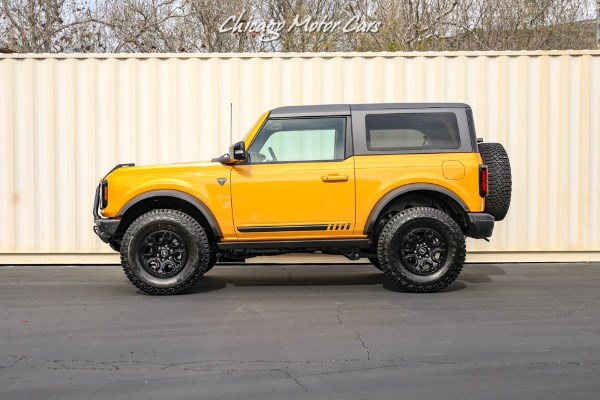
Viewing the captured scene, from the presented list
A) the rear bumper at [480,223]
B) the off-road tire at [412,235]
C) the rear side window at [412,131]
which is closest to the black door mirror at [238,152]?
the rear side window at [412,131]

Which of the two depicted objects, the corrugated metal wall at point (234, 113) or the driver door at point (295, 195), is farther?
the corrugated metal wall at point (234, 113)

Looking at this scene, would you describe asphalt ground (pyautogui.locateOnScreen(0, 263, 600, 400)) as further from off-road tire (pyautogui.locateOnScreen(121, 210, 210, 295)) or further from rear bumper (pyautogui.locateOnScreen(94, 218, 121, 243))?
rear bumper (pyautogui.locateOnScreen(94, 218, 121, 243))

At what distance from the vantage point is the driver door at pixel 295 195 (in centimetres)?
989

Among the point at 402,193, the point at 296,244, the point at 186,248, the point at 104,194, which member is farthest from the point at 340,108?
the point at 104,194

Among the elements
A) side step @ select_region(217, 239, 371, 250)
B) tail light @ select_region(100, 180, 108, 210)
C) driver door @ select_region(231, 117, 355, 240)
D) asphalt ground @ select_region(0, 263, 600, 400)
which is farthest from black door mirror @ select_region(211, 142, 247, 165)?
asphalt ground @ select_region(0, 263, 600, 400)

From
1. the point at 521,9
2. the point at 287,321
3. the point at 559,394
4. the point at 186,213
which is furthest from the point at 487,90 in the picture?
the point at 521,9

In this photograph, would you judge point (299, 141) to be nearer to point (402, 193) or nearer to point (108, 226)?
point (402, 193)

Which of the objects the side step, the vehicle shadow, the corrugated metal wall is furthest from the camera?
the corrugated metal wall

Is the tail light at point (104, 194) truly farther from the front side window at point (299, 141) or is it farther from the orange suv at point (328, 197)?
the front side window at point (299, 141)

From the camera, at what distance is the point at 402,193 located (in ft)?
32.4

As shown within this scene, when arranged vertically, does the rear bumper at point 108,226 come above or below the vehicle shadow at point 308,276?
above

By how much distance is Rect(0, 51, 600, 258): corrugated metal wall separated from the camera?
12805 mm

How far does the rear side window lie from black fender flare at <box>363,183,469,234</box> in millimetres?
458

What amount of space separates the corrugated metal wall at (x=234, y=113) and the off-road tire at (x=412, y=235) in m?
3.09
